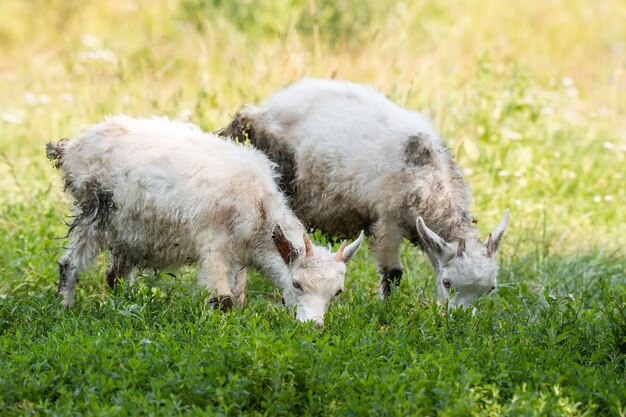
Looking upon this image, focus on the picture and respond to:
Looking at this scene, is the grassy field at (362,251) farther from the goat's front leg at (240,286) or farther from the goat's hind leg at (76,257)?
the goat's front leg at (240,286)

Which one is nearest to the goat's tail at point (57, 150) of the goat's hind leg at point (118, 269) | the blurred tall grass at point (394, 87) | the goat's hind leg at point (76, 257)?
the goat's hind leg at point (76, 257)

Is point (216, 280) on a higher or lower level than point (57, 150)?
lower

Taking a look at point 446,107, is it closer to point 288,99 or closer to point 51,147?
point 288,99

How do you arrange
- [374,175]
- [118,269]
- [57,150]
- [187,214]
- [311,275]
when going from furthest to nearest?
[374,175] → [118,269] → [57,150] → [187,214] → [311,275]

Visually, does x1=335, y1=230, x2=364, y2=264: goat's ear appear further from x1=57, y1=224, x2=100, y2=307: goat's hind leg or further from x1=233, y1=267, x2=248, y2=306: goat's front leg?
x1=57, y1=224, x2=100, y2=307: goat's hind leg

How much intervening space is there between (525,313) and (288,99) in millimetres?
2694

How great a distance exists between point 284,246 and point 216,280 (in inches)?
20.8

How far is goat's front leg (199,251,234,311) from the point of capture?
6.35 metres

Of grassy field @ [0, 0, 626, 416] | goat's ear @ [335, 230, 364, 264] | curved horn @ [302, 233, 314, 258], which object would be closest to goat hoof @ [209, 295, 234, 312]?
grassy field @ [0, 0, 626, 416]

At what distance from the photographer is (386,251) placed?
7.44 m

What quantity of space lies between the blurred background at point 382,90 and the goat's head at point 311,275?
2108 millimetres

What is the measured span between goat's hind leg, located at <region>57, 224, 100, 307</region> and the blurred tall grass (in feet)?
4.17

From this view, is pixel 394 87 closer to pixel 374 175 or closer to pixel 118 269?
pixel 374 175

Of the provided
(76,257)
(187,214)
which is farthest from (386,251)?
(76,257)
